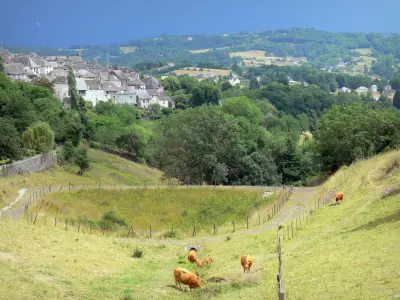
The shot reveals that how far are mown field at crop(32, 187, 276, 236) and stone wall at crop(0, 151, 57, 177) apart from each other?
25.7 ft

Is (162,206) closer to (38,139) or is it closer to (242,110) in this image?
(38,139)

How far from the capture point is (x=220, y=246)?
26312 mm

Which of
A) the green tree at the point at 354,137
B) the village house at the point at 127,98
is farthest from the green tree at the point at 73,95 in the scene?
the green tree at the point at 354,137

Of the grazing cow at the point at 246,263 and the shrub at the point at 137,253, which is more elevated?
the grazing cow at the point at 246,263

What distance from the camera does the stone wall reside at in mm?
42991

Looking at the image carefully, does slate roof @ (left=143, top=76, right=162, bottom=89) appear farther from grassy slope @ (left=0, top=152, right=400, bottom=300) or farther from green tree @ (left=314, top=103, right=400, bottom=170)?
grassy slope @ (left=0, top=152, right=400, bottom=300)

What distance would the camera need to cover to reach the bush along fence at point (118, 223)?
2973 cm

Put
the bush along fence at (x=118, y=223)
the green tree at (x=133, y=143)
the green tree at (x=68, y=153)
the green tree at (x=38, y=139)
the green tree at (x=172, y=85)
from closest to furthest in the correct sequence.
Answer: the bush along fence at (x=118, y=223)
the green tree at (x=38, y=139)
the green tree at (x=68, y=153)
the green tree at (x=133, y=143)
the green tree at (x=172, y=85)

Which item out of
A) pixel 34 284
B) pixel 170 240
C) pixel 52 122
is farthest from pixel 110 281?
pixel 52 122

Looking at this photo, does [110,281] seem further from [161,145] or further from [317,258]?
[161,145]

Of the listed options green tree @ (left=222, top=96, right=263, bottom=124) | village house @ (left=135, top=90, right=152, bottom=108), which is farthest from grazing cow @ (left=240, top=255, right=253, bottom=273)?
village house @ (left=135, top=90, right=152, bottom=108)

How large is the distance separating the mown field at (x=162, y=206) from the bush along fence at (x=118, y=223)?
0.43 metres

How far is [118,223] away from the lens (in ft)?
113

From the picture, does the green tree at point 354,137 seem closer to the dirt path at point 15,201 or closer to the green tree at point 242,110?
the dirt path at point 15,201
